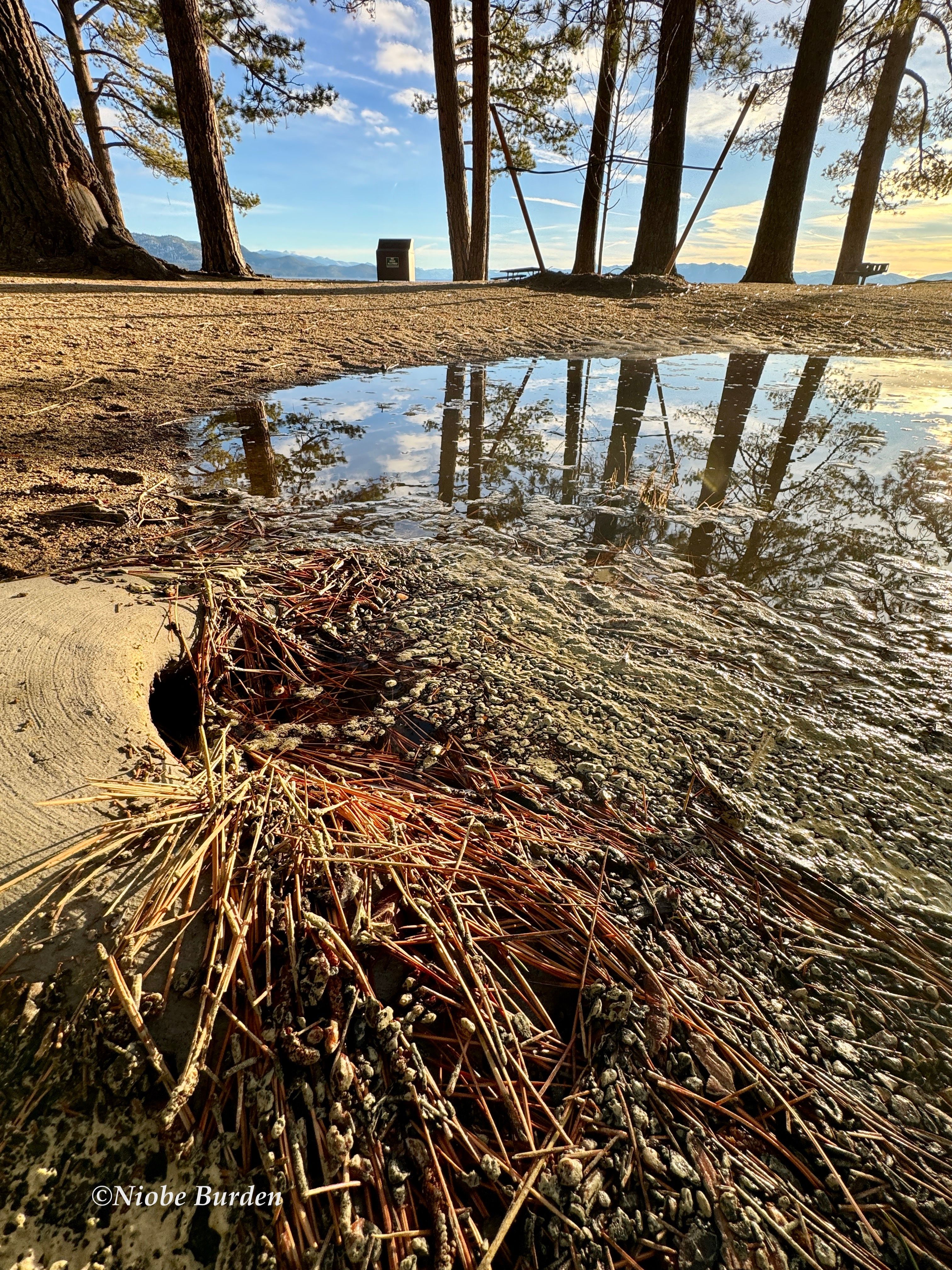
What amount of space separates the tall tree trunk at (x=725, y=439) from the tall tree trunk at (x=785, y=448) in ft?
0.55

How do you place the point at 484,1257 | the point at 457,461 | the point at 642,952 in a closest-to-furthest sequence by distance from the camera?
the point at 484,1257 < the point at 642,952 < the point at 457,461

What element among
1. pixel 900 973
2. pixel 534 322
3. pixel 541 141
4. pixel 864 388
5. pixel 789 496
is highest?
pixel 541 141

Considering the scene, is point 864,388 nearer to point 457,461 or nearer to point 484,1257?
point 457,461

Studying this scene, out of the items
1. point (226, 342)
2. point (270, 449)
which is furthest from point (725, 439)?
point (226, 342)

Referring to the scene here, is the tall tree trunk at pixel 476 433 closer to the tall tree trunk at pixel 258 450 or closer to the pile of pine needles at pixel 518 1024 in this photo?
Result: the tall tree trunk at pixel 258 450

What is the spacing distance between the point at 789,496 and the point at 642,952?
267 cm

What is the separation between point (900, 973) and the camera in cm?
109

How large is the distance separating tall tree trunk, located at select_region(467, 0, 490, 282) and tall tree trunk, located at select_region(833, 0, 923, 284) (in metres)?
6.96

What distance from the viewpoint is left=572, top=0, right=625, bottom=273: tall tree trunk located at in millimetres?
8797

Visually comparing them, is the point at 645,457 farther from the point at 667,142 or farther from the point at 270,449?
the point at 667,142

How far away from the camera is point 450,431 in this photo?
383 cm

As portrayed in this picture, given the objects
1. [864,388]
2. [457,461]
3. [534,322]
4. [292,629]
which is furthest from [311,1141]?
[534,322]

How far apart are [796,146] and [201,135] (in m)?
8.21

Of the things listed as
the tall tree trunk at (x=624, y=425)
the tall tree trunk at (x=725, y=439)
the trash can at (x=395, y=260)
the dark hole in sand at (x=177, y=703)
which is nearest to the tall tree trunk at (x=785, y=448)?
the tall tree trunk at (x=725, y=439)
